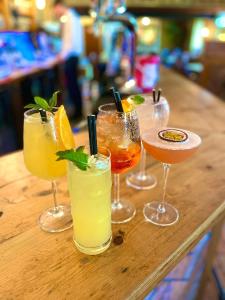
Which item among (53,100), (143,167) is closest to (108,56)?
(143,167)

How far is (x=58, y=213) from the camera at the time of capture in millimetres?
871

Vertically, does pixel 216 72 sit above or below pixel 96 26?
below

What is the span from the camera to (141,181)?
1044 millimetres

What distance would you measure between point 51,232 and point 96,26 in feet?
5.98

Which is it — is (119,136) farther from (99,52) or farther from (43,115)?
(99,52)

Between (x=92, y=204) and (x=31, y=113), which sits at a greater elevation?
(x=31, y=113)

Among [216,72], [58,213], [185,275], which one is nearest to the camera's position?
[58,213]

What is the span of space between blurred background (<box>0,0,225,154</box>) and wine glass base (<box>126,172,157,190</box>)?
15.4 inches

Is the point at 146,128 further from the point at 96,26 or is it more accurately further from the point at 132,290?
the point at 96,26

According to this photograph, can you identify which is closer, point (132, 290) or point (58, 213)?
point (132, 290)

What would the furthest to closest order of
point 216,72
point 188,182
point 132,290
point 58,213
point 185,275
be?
point 216,72
point 185,275
point 188,182
point 58,213
point 132,290

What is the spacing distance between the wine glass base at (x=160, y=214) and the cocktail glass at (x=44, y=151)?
24 cm

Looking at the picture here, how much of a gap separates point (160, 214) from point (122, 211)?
0.38ft

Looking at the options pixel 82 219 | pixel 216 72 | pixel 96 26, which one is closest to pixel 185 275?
pixel 82 219
